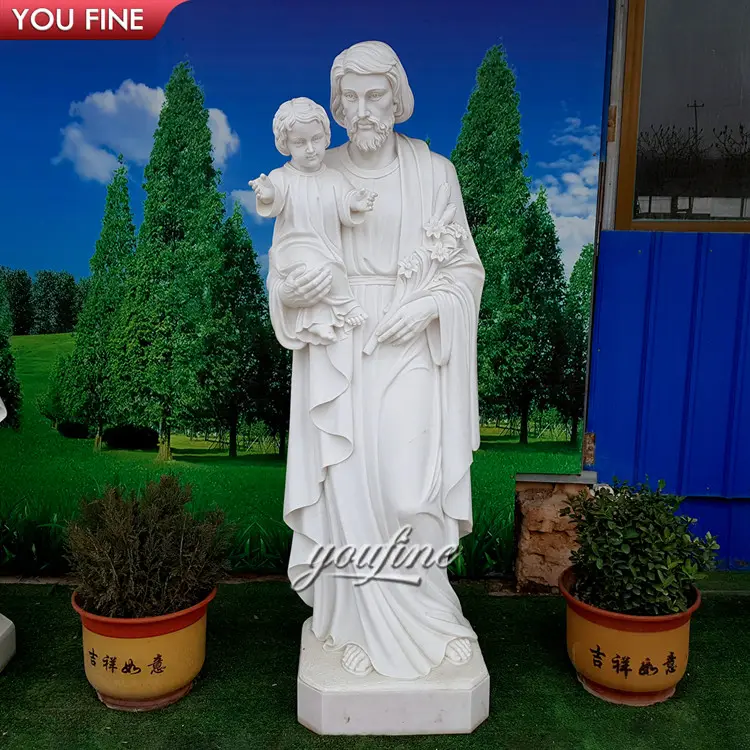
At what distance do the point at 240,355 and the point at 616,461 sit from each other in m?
2.11

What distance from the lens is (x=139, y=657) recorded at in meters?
2.65

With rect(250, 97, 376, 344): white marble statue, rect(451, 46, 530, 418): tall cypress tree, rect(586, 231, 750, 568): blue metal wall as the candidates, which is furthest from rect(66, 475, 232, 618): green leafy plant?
rect(586, 231, 750, 568): blue metal wall

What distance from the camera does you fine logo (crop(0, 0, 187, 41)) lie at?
12.1 feet

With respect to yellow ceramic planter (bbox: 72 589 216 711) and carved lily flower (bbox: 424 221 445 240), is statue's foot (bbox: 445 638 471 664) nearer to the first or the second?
yellow ceramic planter (bbox: 72 589 216 711)

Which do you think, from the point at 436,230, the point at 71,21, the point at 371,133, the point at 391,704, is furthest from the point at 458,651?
the point at 71,21

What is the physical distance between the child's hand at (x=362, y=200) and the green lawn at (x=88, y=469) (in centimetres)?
189

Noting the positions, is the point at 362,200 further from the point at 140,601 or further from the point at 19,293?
the point at 19,293

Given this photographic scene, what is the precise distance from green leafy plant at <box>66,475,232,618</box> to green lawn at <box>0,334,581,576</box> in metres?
1.18

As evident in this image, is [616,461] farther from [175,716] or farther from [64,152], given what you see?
[64,152]

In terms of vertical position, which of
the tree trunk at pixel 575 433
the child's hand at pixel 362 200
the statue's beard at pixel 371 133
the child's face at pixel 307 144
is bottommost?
the tree trunk at pixel 575 433

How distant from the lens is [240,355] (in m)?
3.99

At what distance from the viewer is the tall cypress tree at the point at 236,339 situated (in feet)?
12.9

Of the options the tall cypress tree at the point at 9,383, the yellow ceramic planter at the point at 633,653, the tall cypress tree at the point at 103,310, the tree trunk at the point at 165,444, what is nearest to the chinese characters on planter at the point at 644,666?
the yellow ceramic planter at the point at 633,653

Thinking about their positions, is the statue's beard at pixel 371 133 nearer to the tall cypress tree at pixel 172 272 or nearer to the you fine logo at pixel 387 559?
the you fine logo at pixel 387 559
